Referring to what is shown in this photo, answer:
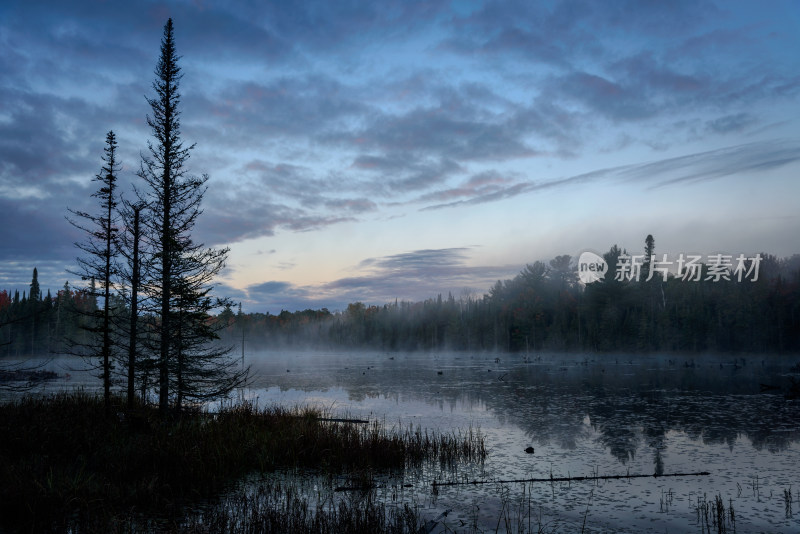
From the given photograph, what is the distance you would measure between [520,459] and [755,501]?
7033 millimetres

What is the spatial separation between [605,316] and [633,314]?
5418 mm

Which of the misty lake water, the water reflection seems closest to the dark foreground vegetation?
the misty lake water

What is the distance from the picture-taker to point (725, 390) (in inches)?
1629

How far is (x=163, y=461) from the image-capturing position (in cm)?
1405

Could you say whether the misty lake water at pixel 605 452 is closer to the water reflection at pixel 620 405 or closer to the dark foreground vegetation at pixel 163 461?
the water reflection at pixel 620 405

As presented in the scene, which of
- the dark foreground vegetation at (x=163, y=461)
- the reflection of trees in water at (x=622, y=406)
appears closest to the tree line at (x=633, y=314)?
the reflection of trees in water at (x=622, y=406)

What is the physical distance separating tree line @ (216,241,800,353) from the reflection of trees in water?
43778mm

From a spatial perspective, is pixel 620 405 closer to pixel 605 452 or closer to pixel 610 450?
pixel 610 450

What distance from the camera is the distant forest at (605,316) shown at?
295 feet

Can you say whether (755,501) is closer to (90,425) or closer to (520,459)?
(520,459)

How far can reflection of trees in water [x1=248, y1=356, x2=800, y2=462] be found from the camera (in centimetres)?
2211

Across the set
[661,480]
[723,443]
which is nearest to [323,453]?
[661,480]

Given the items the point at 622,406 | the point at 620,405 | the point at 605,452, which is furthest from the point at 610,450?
the point at 620,405

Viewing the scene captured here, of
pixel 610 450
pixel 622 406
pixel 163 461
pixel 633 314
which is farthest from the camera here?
pixel 633 314
